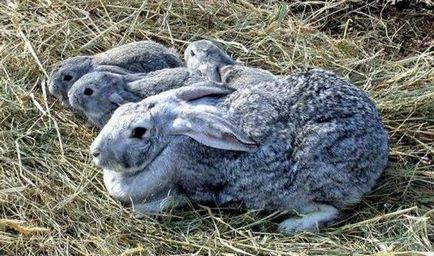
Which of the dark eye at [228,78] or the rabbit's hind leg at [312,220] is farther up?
the dark eye at [228,78]

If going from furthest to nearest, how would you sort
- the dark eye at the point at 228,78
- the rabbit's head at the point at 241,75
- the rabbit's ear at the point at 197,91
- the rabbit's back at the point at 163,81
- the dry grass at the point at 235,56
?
the dark eye at the point at 228,78
the rabbit's head at the point at 241,75
the rabbit's back at the point at 163,81
the rabbit's ear at the point at 197,91
the dry grass at the point at 235,56

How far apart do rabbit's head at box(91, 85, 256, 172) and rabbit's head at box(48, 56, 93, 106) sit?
87 centimetres

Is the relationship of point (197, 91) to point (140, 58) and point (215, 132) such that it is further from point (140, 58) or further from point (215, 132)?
point (140, 58)

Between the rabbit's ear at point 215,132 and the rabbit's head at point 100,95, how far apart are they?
674 mm

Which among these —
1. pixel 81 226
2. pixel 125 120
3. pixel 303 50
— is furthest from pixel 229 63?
pixel 81 226

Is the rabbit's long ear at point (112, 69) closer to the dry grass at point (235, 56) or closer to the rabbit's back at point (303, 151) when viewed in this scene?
the dry grass at point (235, 56)

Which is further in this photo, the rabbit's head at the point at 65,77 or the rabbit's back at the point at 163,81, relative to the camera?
the rabbit's head at the point at 65,77

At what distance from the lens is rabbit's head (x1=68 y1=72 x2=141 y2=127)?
5672 millimetres

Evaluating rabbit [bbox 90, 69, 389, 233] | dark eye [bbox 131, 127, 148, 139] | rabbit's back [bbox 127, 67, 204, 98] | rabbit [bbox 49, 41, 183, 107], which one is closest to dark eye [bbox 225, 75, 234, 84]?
rabbit's back [bbox 127, 67, 204, 98]

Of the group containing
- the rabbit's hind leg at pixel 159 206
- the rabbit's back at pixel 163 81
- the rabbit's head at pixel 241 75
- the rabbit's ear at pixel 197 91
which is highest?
the rabbit's ear at pixel 197 91

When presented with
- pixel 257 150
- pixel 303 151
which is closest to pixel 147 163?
pixel 257 150

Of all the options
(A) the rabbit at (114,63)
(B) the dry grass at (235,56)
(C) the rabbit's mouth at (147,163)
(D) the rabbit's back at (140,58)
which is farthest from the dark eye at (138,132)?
(D) the rabbit's back at (140,58)

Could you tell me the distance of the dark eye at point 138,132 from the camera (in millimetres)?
5094

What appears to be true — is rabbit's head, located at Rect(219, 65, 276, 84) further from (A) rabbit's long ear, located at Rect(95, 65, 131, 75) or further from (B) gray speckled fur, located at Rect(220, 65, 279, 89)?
(A) rabbit's long ear, located at Rect(95, 65, 131, 75)
